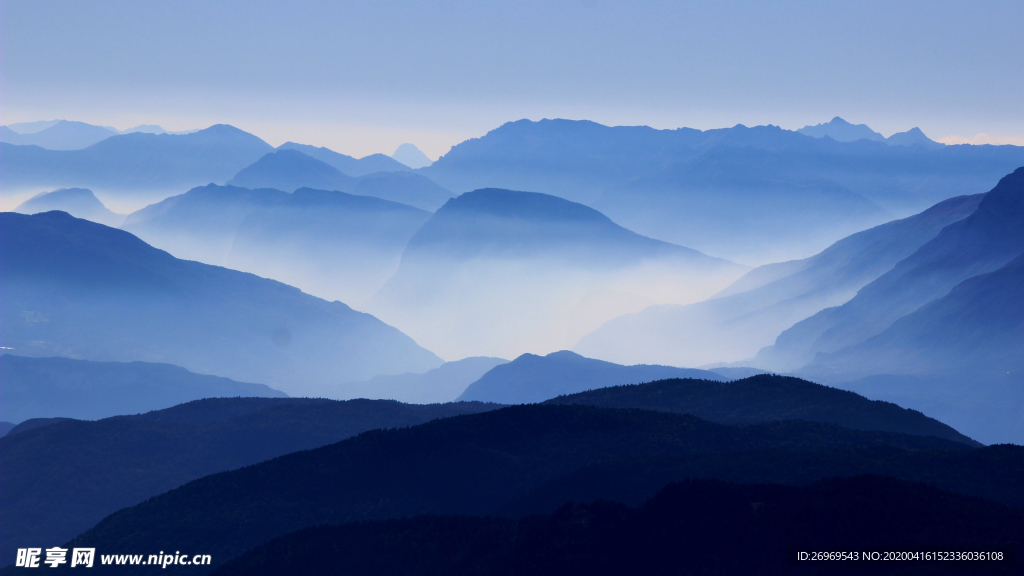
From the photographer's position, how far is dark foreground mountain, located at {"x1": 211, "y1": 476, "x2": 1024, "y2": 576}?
53594mm

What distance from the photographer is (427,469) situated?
9312 centimetres

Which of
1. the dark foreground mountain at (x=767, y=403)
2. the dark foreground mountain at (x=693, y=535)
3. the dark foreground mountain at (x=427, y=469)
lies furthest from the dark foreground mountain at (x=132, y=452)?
the dark foreground mountain at (x=693, y=535)

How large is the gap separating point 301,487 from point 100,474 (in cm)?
4911

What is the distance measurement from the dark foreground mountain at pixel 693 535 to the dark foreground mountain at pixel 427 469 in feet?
52.8

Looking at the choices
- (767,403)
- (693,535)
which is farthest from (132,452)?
(693,535)

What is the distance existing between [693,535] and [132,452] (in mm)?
100864

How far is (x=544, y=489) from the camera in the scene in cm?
8156

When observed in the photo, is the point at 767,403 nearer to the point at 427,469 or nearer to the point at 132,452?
the point at 427,469

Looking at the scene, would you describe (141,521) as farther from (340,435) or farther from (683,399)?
(683,399)

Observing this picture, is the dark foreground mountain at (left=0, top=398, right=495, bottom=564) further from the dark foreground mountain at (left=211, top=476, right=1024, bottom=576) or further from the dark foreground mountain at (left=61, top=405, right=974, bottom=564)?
the dark foreground mountain at (left=211, top=476, right=1024, bottom=576)

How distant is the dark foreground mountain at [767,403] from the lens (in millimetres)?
117000

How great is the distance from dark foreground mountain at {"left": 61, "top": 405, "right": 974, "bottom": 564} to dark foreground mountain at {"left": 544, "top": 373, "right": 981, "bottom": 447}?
1465cm

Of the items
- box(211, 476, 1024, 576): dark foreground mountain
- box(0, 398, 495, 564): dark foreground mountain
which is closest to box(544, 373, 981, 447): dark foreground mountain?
box(0, 398, 495, 564): dark foreground mountain

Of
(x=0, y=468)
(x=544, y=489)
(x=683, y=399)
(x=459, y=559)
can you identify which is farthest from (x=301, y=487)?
(x=0, y=468)
